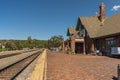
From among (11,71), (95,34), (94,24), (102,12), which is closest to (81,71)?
(11,71)

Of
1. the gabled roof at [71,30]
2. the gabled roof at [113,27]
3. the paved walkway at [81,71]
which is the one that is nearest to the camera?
the paved walkway at [81,71]

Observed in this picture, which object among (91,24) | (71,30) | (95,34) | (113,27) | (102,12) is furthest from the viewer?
(71,30)

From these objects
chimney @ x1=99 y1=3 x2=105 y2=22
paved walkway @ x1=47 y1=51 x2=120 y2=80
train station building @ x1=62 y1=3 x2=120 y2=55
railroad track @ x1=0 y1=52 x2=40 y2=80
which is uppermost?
chimney @ x1=99 y1=3 x2=105 y2=22

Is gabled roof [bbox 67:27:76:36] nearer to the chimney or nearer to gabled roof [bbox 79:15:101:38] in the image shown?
gabled roof [bbox 79:15:101:38]

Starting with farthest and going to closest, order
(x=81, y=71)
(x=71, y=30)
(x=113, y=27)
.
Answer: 1. (x=71, y=30)
2. (x=113, y=27)
3. (x=81, y=71)

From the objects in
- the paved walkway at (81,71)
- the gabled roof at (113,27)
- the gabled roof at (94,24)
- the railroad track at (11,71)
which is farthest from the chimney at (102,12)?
the railroad track at (11,71)

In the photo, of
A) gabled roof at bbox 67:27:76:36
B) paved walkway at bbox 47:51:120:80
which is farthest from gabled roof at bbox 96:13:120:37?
gabled roof at bbox 67:27:76:36

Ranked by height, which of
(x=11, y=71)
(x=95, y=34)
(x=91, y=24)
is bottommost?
(x=11, y=71)

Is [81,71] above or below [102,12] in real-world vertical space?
below

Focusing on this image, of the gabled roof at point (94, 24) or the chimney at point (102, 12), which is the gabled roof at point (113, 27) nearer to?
the gabled roof at point (94, 24)

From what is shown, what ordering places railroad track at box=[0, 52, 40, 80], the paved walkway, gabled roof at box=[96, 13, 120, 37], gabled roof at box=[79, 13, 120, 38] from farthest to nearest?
1. gabled roof at box=[79, 13, 120, 38]
2. gabled roof at box=[96, 13, 120, 37]
3. railroad track at box=[0, 52, 40, 80]
4. the paved walkway

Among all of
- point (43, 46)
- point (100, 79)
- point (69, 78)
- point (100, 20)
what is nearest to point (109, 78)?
point (100, 79)

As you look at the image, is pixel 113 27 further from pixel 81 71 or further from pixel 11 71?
pixel 11 71

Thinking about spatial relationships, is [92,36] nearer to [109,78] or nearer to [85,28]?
[85,28]
